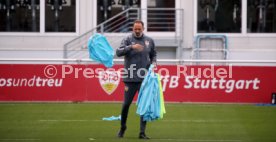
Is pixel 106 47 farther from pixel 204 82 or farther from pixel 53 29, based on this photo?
pixel 53 29

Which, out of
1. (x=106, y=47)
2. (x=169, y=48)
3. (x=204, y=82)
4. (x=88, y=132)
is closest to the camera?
(x=88, y=132)

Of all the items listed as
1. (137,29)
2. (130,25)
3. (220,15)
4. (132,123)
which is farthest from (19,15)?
A: (137,29)

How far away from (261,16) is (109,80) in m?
8.95

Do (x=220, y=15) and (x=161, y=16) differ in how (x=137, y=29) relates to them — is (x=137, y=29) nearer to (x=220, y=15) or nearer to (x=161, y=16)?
(x=161, y=16)

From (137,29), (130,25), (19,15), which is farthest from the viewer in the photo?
(19,15)

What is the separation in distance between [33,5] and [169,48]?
5.25 m

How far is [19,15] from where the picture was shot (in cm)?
2827

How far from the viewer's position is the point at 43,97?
21.5m

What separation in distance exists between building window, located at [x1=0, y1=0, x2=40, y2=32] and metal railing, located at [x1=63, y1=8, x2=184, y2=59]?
179 centimetres

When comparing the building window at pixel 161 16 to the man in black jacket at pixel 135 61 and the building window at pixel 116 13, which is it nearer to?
the building window at pixel 116 13

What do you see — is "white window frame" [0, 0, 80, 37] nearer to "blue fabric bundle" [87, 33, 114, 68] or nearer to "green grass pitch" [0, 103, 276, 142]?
"green grass pitch" [0, 103, 276, 142]

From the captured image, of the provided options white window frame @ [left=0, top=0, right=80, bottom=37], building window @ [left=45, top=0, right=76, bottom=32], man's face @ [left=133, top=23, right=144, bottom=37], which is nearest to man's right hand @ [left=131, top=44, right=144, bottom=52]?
man's face @ [left=133, top=23, right=144, bottom=37]

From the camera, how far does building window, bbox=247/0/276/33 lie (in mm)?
27984

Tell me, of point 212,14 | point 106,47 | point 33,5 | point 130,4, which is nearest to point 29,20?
point 33,5
